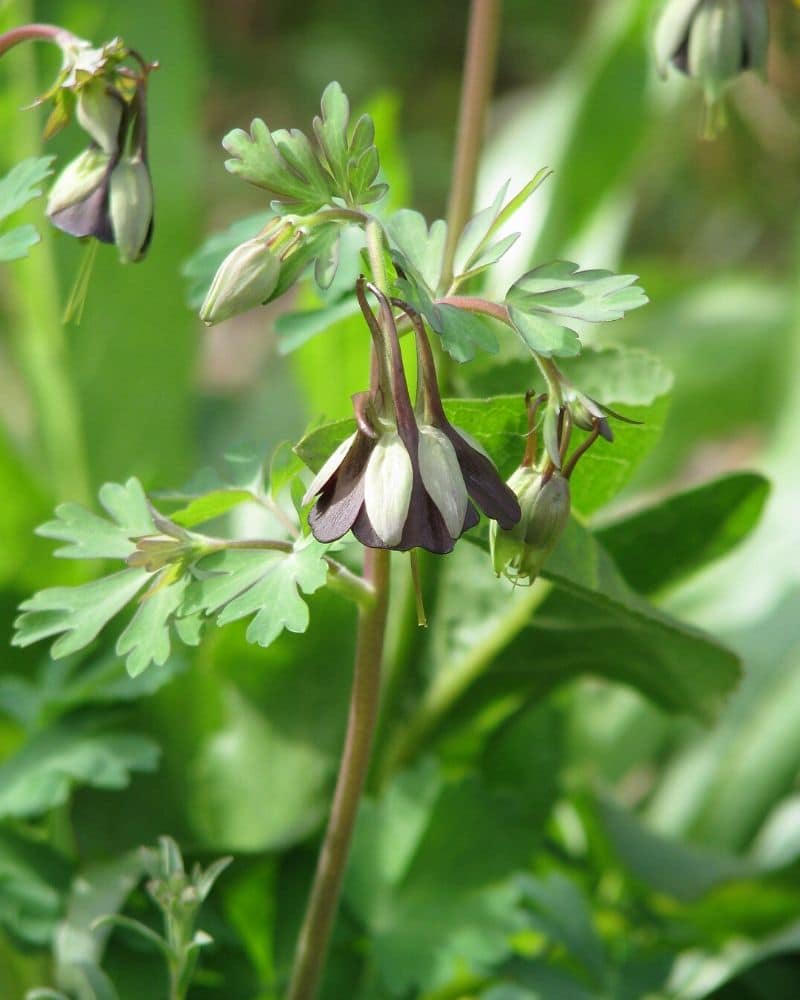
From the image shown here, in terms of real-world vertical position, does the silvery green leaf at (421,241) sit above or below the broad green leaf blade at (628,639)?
above

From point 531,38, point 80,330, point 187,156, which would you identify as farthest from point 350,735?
point 531,38

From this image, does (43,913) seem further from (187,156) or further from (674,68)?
(187,156)

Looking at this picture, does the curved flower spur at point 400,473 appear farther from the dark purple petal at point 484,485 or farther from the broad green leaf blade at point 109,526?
the broad green leaf blade at point 109,526

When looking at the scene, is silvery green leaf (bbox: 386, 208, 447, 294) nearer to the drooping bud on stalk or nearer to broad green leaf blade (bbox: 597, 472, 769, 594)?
the drooping bud on stalk

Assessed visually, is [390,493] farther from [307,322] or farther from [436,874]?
[436,874]

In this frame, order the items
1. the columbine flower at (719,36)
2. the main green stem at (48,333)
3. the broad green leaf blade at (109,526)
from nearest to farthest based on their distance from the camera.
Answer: the broad green leaf blade at (109,526), the columbine flower at (719,36), the main green stem at (48,333)

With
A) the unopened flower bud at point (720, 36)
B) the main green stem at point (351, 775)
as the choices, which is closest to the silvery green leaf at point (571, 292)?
the main green stem at point (351, 775)

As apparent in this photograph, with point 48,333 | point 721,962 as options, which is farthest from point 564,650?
point 48,333

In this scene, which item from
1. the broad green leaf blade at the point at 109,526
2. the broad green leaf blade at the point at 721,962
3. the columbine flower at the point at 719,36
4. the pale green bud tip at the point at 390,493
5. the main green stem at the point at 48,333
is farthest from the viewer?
the main green stem at the point at 48,333
